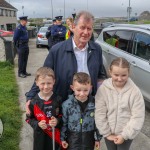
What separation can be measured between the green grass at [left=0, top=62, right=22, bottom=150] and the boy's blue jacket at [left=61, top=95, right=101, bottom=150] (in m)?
1.50

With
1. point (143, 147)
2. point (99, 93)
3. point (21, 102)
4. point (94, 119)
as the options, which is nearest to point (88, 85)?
point (99, 93)

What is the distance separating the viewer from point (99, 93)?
2902 mm

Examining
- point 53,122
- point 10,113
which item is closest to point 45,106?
point 53,122

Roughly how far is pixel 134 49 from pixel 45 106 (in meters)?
3.53

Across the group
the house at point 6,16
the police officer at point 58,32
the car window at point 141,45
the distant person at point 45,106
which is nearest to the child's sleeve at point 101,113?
the distant person at point 45,106

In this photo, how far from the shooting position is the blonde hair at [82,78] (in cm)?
278

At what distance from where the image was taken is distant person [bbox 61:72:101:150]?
2807 mm

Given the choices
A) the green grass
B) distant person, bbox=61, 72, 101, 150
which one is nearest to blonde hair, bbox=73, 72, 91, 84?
distant person, bbox=61, 72, 101, 150

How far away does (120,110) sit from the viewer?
9.25ft

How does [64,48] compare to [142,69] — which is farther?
[142,69]

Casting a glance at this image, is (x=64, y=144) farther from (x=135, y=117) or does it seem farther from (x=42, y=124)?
(x=135, y=117)

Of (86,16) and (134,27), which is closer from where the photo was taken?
(86,16)

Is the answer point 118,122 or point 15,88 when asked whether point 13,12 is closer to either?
point 15,88

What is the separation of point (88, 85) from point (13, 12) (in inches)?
2690
